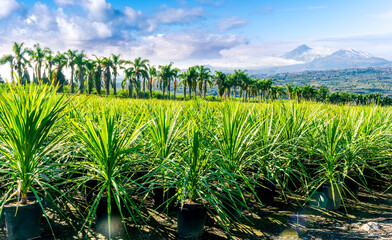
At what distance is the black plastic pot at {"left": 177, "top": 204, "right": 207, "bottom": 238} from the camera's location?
8.58 feet

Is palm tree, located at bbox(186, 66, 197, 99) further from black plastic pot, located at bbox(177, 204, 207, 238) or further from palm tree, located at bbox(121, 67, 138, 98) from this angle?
black plastic pot, located at bbox(177, 204, 207, 238)

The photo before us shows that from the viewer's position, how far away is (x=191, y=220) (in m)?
2.64

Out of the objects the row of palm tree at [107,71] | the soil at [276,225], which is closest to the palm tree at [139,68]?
the row of palm tree at [107,71]

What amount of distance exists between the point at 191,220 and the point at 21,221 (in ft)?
5.54

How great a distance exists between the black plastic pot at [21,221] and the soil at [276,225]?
0.20 m

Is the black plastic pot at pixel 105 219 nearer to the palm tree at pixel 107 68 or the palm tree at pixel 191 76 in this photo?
the palm tree at pixel 107 68

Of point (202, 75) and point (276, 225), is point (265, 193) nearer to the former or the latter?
point (276, 225)

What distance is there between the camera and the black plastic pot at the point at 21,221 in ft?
7.95

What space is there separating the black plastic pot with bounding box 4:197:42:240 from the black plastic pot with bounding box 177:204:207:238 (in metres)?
1.46

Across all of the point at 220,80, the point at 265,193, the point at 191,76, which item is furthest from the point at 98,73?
the point at 265,193

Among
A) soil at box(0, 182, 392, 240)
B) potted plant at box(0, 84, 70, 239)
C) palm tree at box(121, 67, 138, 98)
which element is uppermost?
palm tree at box(121, 67, 138, 98)

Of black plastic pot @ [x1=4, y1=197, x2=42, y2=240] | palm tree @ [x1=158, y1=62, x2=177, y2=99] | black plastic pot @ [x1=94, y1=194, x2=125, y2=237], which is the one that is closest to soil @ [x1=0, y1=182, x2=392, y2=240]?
black plastic pot @ [x1=94, y1=194, x2=125, y2=237]

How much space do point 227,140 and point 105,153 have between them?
1406 millimetres

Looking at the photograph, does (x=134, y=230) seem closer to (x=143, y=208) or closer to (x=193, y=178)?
(x=143, y=208)
